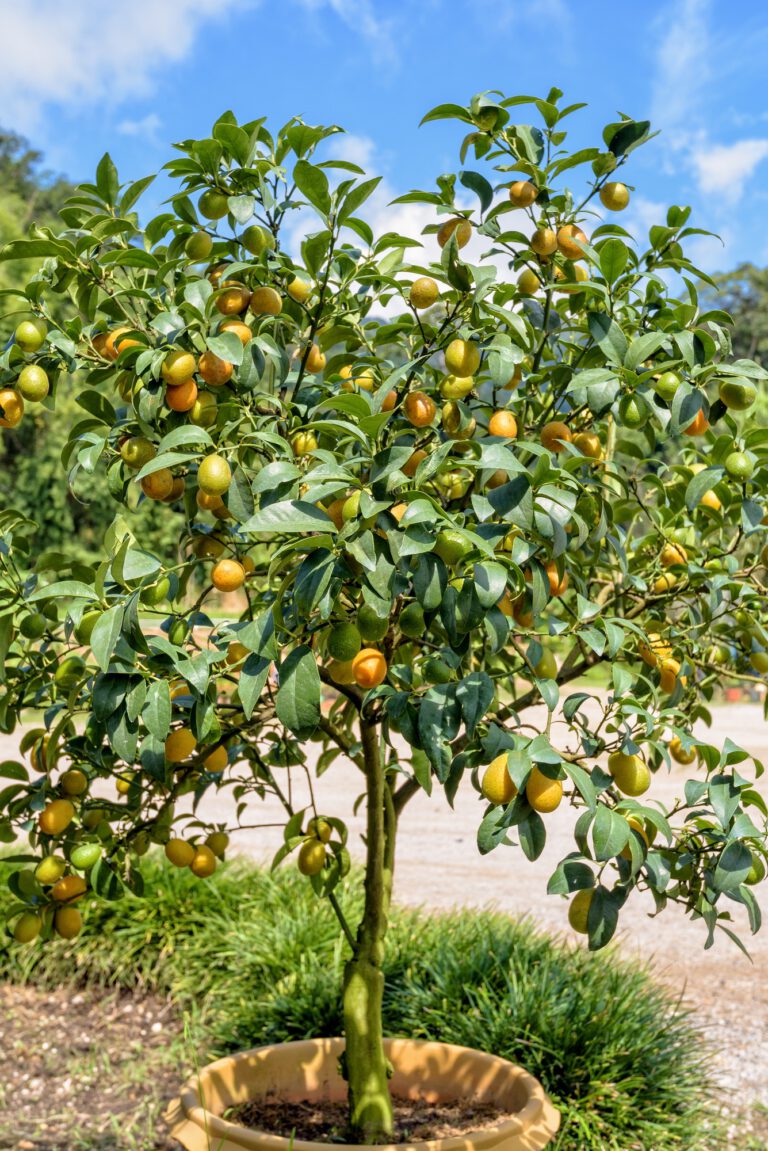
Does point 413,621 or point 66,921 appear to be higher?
point 413,621

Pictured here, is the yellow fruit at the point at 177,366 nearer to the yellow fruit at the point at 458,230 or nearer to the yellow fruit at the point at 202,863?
the yellow fruit at the point at 458,230

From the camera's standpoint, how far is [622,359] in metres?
1.37

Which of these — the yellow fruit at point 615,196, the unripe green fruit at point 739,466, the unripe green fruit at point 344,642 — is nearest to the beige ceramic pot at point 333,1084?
the unripe green fruit at point 344,642

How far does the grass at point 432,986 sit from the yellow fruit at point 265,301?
1.93m

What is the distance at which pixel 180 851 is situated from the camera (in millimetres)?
1730

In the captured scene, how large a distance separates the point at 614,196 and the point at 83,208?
77 centimetres

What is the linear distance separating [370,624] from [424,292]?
0.47m

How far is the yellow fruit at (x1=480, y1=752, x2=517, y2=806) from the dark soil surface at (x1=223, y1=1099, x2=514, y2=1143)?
1077mm

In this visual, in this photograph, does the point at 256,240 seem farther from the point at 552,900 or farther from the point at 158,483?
the point at 552,900

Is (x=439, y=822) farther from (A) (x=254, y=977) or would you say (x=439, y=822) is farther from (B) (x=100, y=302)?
(B) (x=100, y=302)

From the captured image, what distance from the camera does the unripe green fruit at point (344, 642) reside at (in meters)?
1.17

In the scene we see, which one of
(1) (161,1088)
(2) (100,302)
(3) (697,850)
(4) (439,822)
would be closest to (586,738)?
(3) (697,850)

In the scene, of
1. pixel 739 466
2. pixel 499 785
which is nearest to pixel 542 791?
pixel 499 785

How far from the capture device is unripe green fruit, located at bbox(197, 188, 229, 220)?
1.39 meters
